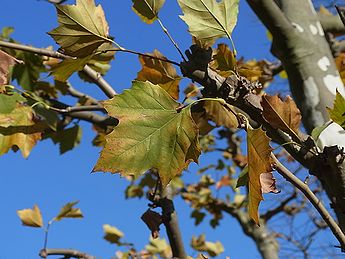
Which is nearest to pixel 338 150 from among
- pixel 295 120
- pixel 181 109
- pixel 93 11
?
pixel 295 120

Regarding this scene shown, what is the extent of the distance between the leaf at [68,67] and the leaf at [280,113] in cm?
25

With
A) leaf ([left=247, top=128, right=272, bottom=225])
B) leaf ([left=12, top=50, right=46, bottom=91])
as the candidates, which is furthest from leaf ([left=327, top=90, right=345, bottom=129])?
leaf ([left=12, top=50, right=46, bottom=91])

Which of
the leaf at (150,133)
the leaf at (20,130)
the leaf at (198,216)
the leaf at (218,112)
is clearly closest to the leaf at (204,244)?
the leaf at (198,216)

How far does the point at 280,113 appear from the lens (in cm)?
58

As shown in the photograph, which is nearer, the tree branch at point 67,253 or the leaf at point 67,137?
the tree branch at point 67,253

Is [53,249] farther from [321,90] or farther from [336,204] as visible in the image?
[336,204]

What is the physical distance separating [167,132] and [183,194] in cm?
328

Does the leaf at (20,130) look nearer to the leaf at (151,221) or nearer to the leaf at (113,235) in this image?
the leaf at (151,221)

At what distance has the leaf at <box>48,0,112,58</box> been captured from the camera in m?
0.64

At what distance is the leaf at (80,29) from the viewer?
0.64 meters

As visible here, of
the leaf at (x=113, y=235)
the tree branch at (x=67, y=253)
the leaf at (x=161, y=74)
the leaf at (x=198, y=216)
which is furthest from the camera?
the leaf at (x=198, y=216)

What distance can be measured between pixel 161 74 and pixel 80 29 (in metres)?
0.23

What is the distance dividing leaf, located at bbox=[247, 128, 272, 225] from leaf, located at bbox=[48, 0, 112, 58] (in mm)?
252

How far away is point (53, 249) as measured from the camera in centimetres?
130
